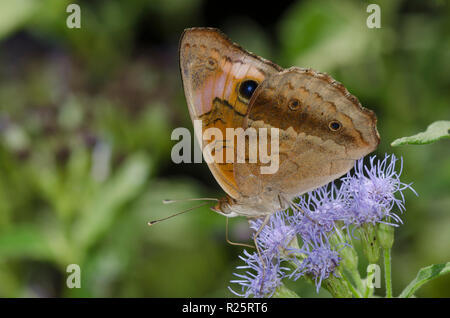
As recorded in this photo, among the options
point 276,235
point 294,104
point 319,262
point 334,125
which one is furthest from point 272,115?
point 319,262

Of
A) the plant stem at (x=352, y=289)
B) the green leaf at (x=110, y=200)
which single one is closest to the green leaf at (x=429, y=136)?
the plant stem at (x=352, y=289)

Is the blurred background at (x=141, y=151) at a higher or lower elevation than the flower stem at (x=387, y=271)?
higher

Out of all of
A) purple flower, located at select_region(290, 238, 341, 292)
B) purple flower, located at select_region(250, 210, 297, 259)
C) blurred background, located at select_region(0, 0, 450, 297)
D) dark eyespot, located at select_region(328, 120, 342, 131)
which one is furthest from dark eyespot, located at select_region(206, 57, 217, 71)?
blurred background, located at select_region(0, 0, 450, 297)

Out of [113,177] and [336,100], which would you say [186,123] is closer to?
[113,177]

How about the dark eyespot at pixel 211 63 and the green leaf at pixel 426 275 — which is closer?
the green leaf at pixel 426 275

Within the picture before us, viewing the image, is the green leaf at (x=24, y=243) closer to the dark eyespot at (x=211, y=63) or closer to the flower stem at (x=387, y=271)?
the dark eyespot at (x=211, y=63)

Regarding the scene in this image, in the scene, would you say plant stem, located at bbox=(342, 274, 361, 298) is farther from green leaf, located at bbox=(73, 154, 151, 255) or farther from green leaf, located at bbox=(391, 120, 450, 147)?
green leaf, located at bbox=(73, 154, 151, 255)

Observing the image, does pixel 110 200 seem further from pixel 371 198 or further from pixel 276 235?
pixel 371 198
